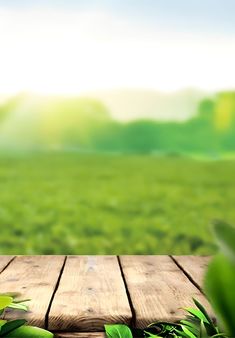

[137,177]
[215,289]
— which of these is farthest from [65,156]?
[215,289]

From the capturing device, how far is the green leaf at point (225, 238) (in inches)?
10.6

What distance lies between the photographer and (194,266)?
1925 millimetres

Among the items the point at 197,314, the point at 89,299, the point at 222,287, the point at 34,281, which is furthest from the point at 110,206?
the point at 222,287

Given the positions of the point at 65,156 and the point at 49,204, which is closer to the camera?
the point at 49,204

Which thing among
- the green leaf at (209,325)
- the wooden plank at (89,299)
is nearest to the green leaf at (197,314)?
the green leaf at (209,325)

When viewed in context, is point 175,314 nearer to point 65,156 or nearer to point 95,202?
point 95,202

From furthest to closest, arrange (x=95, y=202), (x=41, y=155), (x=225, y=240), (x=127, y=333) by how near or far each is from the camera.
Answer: (x=41, y=155) → (x=95, y=202) → (x=127, y=333) → (x=225, y=240)

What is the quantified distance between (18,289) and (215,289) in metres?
1.32

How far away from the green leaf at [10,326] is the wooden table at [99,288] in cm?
8

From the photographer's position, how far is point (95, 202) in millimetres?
7742

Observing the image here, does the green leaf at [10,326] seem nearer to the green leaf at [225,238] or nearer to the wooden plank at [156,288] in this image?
the wooden plank at [156,288]

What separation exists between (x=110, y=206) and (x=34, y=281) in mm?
5970

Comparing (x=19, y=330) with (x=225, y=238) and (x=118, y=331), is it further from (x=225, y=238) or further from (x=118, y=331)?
(x=225, y=238)

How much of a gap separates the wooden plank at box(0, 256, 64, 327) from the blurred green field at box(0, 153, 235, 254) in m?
2.58
